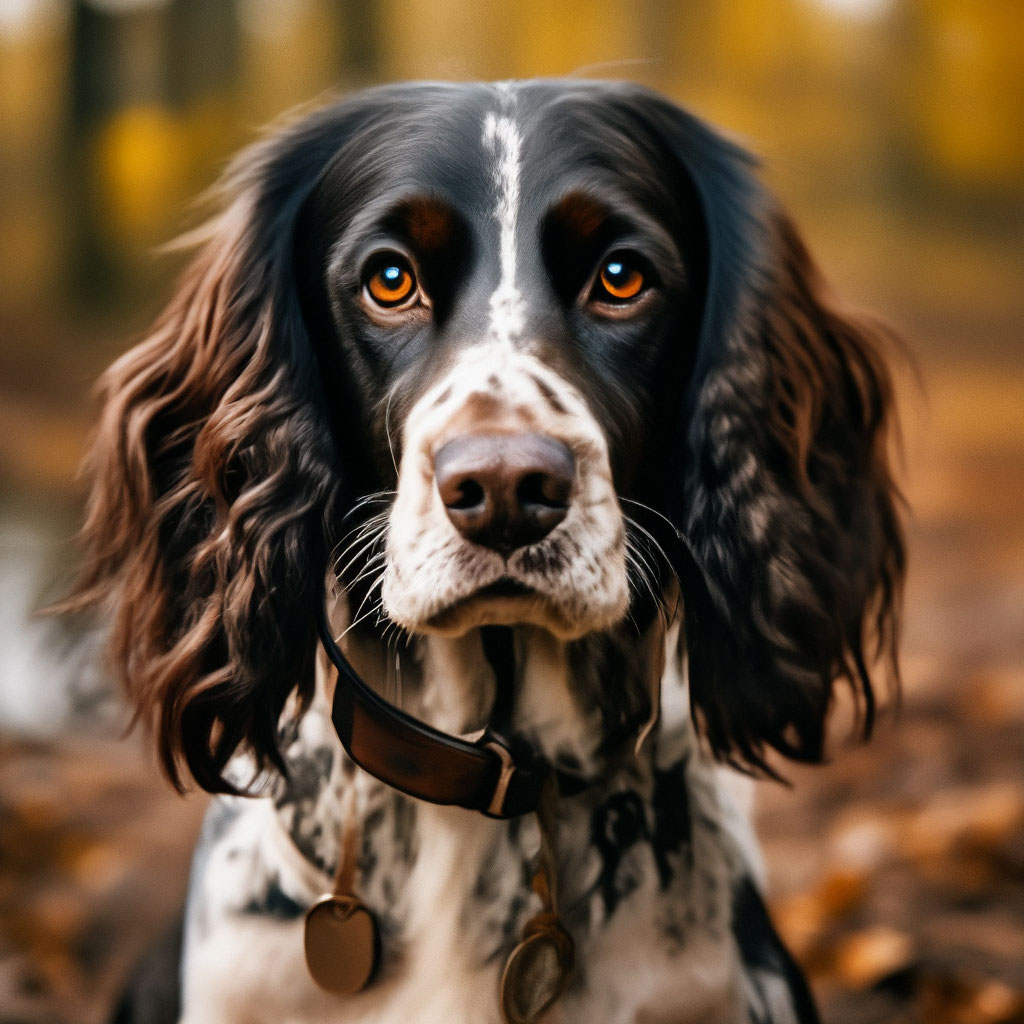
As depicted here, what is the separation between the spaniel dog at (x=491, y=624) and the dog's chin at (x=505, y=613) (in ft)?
0.38

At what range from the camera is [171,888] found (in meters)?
3.20

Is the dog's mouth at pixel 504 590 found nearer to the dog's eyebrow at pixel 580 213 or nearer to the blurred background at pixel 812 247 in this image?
the dog's eyebrow at pixel 580 213

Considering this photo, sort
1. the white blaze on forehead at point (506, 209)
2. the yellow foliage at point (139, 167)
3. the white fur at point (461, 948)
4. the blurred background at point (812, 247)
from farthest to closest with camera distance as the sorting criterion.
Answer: the yellow foliage at point (139, 167)
the blurred background at point (812, 247)
the white fur at point (461, 948)
the white blaze on forehead at point (506, 209)

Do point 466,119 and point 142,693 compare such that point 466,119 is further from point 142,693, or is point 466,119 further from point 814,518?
point 142,693

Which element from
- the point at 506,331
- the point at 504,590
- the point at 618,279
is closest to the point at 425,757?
the point at 504,590

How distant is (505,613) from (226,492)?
524mm

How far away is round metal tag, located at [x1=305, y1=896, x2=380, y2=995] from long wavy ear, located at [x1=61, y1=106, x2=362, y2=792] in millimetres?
217

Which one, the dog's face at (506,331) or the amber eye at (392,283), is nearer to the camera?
the dog's face at (506,331)

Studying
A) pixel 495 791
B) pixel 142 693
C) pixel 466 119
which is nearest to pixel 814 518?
pixel 495 791

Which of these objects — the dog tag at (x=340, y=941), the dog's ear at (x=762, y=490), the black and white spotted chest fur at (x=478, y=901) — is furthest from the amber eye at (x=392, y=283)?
the dog tag at (x=340, y=941)

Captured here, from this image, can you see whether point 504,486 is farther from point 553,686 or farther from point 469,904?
point 469,904

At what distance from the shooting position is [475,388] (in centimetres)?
138

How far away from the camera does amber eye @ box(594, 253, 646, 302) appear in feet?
5.15

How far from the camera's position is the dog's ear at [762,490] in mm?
1651
